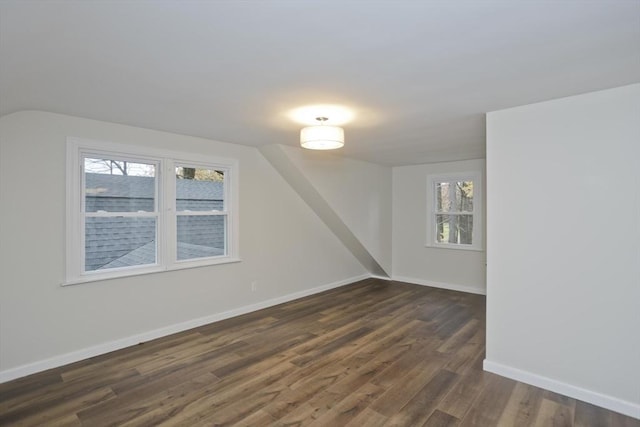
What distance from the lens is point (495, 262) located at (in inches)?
110

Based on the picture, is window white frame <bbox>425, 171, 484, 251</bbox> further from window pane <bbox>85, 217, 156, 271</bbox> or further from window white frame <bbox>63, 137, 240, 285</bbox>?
window pane <bbox>85, 217, 156, 271</bbox>

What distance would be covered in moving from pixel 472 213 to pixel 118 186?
16.8ft

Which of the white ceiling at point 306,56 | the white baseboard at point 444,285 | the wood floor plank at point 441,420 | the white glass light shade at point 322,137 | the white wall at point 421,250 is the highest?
the white ceiling at point 306,56

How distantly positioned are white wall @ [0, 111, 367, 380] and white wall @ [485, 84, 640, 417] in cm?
290

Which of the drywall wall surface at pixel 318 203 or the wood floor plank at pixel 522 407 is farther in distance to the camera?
the drywall wall surface at pixel 318 203

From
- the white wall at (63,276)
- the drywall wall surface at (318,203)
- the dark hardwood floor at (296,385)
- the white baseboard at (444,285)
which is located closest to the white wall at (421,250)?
the white baseboard at (444,285)

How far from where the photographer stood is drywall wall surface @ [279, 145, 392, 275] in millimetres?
4629

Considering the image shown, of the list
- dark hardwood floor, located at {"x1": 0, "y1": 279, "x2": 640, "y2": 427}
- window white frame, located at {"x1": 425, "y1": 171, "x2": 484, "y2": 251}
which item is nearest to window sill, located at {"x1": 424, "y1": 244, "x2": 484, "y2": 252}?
window white frame, located at {"x1": 425, "y1": 171, "x2": 484, "y2": 251}

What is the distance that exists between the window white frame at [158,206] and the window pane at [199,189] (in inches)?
2.7

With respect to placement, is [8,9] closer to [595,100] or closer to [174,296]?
[174,296]

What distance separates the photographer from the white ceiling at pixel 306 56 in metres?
1.35

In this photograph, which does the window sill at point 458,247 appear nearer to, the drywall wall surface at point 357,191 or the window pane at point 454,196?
the window pane at point 454,196

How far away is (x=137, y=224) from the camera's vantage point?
346 centimetres

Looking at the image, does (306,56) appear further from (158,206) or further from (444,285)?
(444,285)
